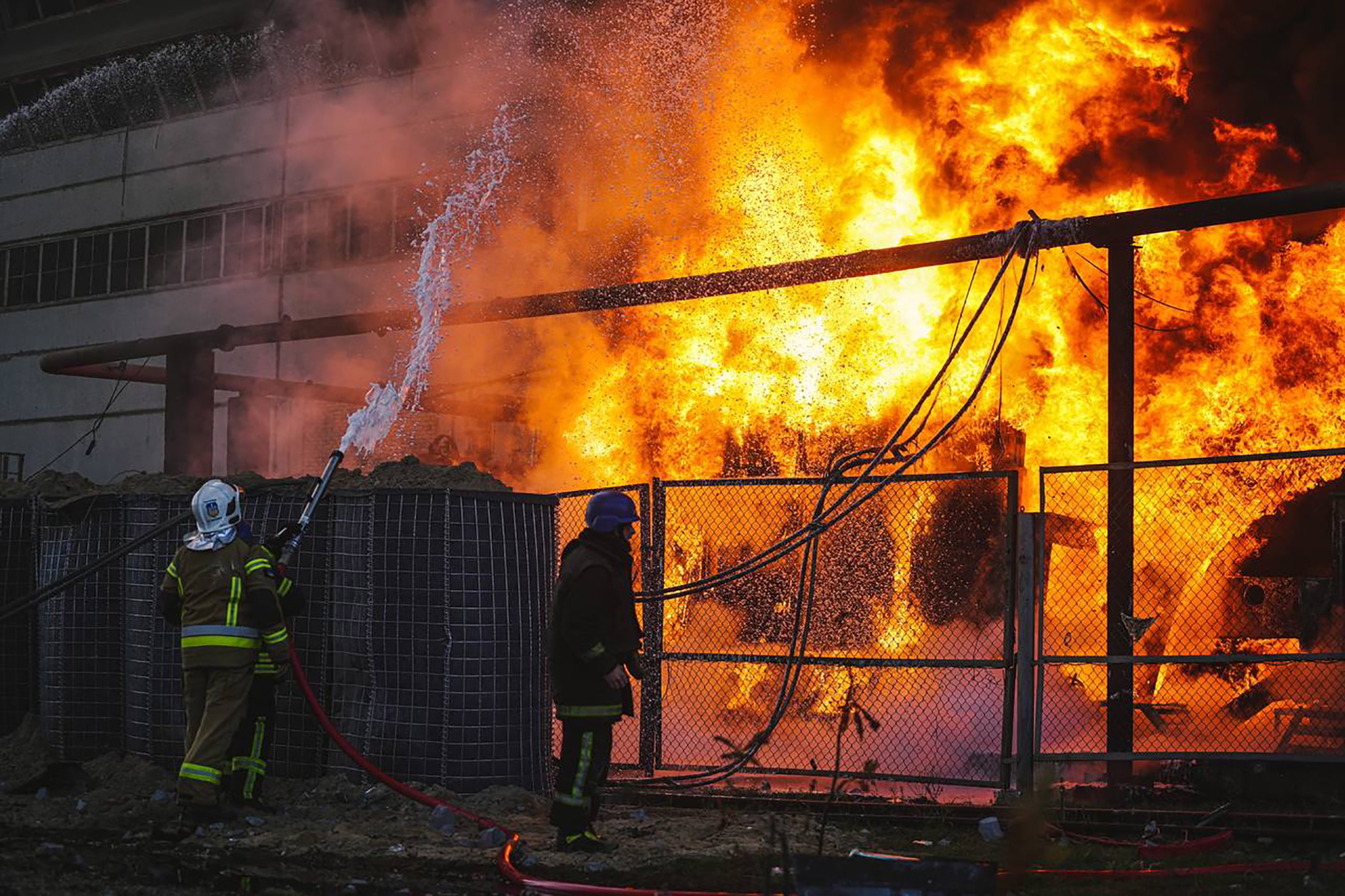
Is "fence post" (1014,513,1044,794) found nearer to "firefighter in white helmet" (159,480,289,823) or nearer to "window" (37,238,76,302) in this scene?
"firefighter in white helmet" (159,480,289,823)

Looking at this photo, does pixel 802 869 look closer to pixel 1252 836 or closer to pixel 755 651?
pixel 1252 836

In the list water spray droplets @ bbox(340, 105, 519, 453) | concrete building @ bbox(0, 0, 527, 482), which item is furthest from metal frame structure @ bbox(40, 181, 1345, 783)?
concrete building @ bbox(0, 0, 527, 482)

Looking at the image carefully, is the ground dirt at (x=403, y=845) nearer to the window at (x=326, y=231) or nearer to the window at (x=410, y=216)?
the window at (x=410, y=216)

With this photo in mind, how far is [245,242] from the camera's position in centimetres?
2255

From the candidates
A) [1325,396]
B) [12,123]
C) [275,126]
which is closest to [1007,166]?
[1325,396]

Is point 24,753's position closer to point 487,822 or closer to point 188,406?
point 487,822

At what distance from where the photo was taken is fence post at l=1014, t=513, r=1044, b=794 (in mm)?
7430

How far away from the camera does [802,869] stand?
4.71 m

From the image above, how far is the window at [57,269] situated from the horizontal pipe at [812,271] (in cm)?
1030

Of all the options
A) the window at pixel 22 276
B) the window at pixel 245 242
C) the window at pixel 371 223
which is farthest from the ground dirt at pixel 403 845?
the window at pixel 22 276

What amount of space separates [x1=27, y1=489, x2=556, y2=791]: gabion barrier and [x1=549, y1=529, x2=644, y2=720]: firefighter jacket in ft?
3.13

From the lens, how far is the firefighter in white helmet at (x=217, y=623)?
7.12m

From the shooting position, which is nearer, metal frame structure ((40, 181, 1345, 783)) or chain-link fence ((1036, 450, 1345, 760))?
chain-link fence ((1036, 450, 1345, 760))

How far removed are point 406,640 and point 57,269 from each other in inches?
817
